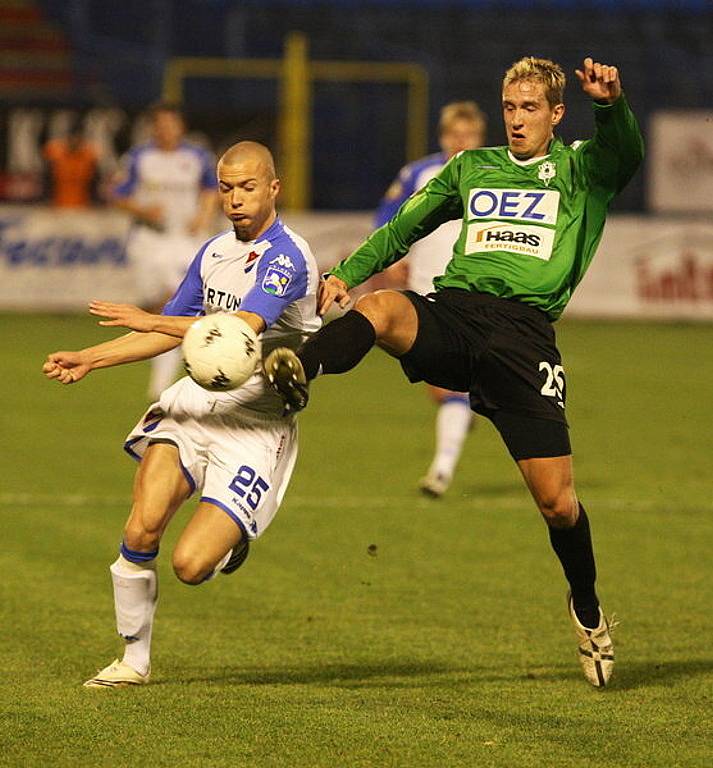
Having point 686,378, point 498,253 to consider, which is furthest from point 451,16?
point 498,253

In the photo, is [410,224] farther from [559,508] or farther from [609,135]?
[559,508]

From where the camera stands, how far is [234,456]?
6.06 metres

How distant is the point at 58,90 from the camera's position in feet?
94.6

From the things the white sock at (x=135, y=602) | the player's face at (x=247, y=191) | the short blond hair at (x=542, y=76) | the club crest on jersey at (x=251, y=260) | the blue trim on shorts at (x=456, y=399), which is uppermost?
the short blond hair at (x=542, y=76)

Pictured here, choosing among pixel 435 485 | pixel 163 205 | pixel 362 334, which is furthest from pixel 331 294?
pixel 163 205

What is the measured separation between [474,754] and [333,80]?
24510 millimetres

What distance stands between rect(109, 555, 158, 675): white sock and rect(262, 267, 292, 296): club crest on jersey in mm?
1019

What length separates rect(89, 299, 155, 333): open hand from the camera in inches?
216

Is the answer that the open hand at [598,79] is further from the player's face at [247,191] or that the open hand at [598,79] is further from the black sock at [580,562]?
the black sock at [580,562]

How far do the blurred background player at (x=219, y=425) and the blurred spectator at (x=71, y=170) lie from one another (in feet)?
65.9

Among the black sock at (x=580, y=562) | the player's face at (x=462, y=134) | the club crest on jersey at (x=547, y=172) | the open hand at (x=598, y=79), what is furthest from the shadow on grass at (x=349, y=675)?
the player's face at (x=462, y=134)

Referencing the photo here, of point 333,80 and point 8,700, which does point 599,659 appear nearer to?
point 8,700

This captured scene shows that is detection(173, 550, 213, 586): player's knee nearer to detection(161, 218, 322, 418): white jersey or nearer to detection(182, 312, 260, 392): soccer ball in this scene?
detection(161, 218, 322, 418): white jersey

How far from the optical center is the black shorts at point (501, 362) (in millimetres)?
5961
